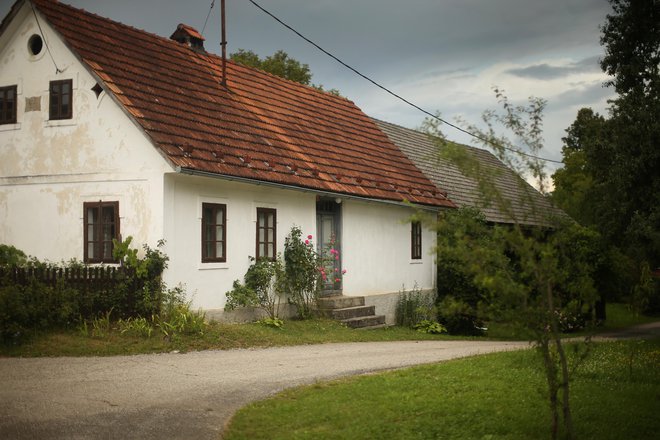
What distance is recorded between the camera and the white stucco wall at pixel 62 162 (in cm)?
1528

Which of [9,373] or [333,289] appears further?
[333,289]

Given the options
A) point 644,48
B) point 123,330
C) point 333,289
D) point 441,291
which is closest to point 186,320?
point 123,330

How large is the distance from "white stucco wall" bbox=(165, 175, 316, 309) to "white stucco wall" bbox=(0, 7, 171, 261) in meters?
0.46

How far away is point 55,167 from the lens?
53.7 ft

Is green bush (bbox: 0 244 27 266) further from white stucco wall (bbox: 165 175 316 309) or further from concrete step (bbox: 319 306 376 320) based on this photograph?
concrete step (bbox: 319 306 376 320)

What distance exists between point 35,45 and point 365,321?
10554 millimetres

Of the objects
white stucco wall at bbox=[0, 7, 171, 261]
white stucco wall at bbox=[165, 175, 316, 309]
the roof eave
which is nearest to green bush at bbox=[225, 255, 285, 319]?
white stucco wall at bbox=[165, 175, 316, 309]

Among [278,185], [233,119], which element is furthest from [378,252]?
[233,119]

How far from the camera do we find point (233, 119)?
18672mm

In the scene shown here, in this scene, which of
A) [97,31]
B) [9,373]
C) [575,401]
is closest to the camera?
[575,401]

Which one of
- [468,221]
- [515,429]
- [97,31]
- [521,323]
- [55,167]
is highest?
[97,31]

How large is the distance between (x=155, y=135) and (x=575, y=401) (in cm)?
980

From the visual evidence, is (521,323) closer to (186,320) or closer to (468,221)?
(468,221)

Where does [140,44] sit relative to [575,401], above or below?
above
